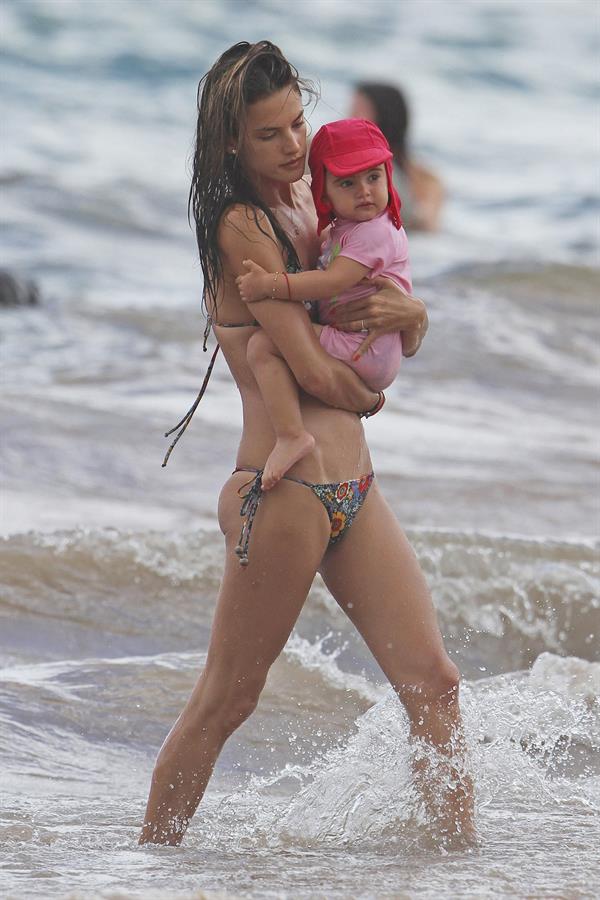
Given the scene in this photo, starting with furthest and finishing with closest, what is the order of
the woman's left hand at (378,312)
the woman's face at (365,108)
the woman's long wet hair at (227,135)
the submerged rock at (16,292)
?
1. the woman's face at (365,108)
2. the submerged rock at (16,292)
3. the woman's left hand at (378,312)
4. the woman's long wet hair at (227,135)

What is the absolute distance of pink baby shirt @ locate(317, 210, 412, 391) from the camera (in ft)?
9.90

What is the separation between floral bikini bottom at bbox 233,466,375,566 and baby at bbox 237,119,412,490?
0.19 feet

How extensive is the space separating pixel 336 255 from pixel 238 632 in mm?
840

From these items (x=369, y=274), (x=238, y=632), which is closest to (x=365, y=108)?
(x=369, y=274)

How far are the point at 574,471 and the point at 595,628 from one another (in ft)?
6.64

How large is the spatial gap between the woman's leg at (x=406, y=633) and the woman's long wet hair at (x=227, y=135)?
2.07ft

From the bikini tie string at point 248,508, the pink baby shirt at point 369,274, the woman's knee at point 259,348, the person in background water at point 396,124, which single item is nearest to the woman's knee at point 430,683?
the bikini tie string at point 248,508

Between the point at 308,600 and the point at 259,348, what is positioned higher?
the point at 259,348

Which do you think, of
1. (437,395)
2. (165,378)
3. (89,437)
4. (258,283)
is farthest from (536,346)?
(258,283)

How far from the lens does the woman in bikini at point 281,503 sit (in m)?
2.99

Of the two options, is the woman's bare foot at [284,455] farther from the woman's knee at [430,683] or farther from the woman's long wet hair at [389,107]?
the woman's long wet hair at [389,107]

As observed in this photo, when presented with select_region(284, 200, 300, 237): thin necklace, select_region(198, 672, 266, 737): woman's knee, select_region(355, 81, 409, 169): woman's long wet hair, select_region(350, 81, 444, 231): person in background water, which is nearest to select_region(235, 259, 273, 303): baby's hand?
select_region(284, 200, 300, 237): thin necklace

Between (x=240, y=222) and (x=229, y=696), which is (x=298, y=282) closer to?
(x=240, y=222)

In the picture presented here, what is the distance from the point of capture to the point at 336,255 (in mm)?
3025
